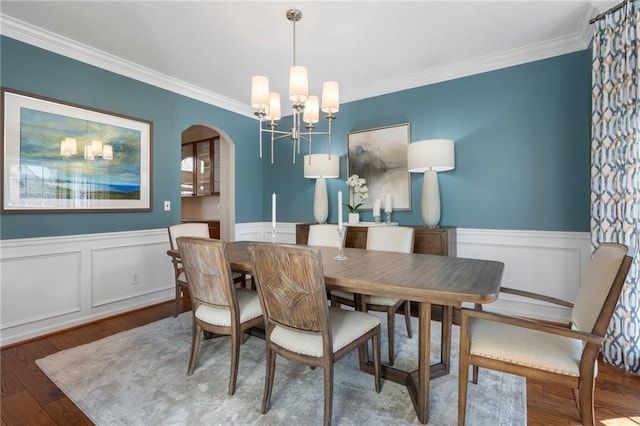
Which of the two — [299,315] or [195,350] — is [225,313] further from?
[299,315]

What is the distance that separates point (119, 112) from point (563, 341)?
4.02 meters

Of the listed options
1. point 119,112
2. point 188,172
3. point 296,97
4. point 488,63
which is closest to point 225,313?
point 296,97

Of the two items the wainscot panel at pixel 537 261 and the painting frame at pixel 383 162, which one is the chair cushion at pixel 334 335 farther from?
the painting frame at pixel 383 162

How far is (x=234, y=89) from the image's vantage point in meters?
3.88

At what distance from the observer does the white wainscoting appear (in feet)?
8.38

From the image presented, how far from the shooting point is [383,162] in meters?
3.75

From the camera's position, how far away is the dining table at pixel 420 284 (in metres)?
1.35

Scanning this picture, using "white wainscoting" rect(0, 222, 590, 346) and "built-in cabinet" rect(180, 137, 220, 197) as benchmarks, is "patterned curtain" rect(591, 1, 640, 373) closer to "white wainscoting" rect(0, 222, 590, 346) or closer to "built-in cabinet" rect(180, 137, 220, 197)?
"white wainscoting" rect(0, 222, 590, 346)

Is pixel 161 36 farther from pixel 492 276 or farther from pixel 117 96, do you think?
pixel 492 276

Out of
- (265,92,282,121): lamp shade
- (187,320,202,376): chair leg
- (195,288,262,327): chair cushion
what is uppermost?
(265,92,282,121): lamp shade

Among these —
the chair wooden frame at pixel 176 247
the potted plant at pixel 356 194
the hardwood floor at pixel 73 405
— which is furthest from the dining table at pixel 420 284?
the potted plant at pixel 356 194

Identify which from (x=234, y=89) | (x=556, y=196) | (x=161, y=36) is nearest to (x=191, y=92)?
(x=234, y=89)

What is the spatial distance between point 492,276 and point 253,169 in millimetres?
3806

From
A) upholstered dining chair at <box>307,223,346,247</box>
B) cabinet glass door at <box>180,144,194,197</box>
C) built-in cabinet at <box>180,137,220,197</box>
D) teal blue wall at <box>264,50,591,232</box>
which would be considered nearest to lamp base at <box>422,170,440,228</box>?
teal blue wall at <box>264,50,591,232</box>
